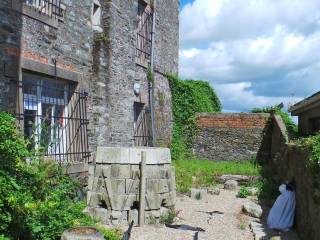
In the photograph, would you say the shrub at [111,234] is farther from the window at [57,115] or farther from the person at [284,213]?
the person at [284,213]

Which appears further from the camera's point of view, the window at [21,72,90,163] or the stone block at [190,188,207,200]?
the stone block at [190,188,207,200]

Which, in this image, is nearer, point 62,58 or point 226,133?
point 62,58

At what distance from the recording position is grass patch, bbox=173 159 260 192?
42.2ft

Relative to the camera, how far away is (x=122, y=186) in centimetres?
827

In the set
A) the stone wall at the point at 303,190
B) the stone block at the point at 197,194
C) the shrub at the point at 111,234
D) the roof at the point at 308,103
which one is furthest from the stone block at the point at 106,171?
the roof at the point at 308,103

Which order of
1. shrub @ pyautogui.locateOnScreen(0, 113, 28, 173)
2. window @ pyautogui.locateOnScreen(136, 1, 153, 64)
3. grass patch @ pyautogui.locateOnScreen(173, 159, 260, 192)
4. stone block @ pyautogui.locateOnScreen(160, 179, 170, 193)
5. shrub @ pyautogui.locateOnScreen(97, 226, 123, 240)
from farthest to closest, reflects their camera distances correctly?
1. window @ pyautogui.locateOnScreen(136, 1, 153, 64)
2. grass patch @ pyautogui.locateOnScreen(173, 159, 260, 192)
3. stone block @ pyautogui.locateOnScreen(160, 179, 170, 193)
4. shrub @ pyautogui.locateOnScreen(97, 226, 123, 240)
5. shrub @ pyautogui.locateOnScreen(0, 113, 28, 173)

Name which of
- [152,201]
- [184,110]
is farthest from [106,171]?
[184,110]

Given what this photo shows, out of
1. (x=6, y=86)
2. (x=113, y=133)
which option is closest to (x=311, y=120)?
(x=113, y=133)

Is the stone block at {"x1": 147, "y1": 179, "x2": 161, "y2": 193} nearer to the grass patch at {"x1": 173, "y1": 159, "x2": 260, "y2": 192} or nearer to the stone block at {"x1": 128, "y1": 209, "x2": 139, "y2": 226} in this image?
the stone block at {"x1": 128, "y1": 209, "x2": 139, "y2": 226}

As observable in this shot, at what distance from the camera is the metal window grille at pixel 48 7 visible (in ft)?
27.5

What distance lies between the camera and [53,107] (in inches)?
360

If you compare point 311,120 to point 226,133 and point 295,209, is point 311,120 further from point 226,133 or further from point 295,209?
point 226,133

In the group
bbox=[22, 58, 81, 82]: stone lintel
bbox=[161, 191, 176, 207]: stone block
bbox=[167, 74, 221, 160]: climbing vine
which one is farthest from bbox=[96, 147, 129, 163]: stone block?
bbox=[167, 74, 221, 160]: climbing vine

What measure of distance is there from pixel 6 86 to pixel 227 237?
Answer: 443 centimetres
